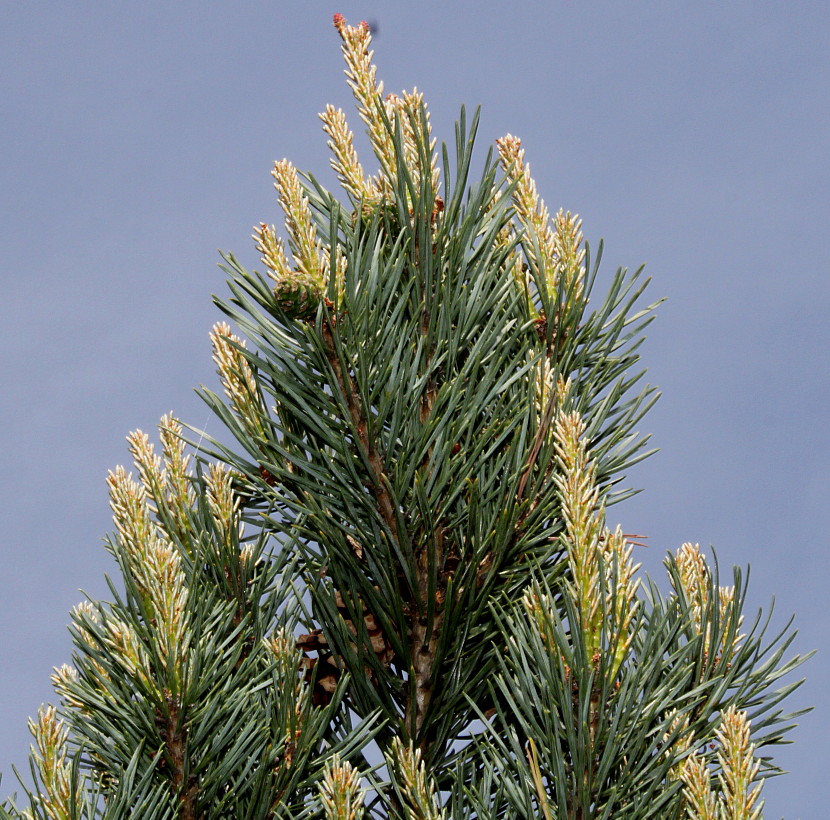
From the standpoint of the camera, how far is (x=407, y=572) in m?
3.07

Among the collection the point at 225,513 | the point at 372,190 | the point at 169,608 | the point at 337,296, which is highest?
the point at 372,190

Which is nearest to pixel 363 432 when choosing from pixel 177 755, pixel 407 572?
pixel 407 572

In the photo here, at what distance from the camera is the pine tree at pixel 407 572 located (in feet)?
8.68

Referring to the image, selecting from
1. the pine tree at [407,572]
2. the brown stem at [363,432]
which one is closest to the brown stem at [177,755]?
the pine tree at [407,572]

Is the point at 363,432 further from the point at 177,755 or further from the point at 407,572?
the point at 177,755

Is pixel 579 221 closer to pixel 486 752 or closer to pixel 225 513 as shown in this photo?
pixel 225 513

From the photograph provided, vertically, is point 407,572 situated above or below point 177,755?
above

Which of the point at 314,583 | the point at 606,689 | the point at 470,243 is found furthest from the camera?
the point at 470,243

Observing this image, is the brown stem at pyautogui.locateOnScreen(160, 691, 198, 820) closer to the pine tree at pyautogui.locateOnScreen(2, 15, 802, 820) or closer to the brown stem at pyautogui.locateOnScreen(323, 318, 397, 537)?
the pine tree at pyautogui.locateOnScreen(2, 15, 802, 820)

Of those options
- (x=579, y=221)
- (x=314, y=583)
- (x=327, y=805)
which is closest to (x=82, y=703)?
(x=314, y=583)

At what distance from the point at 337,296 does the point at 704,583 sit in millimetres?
1389

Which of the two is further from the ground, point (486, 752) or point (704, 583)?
point (704, 583)

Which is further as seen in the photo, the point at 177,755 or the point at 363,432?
the point at 363,432

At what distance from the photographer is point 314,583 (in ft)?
10.3
